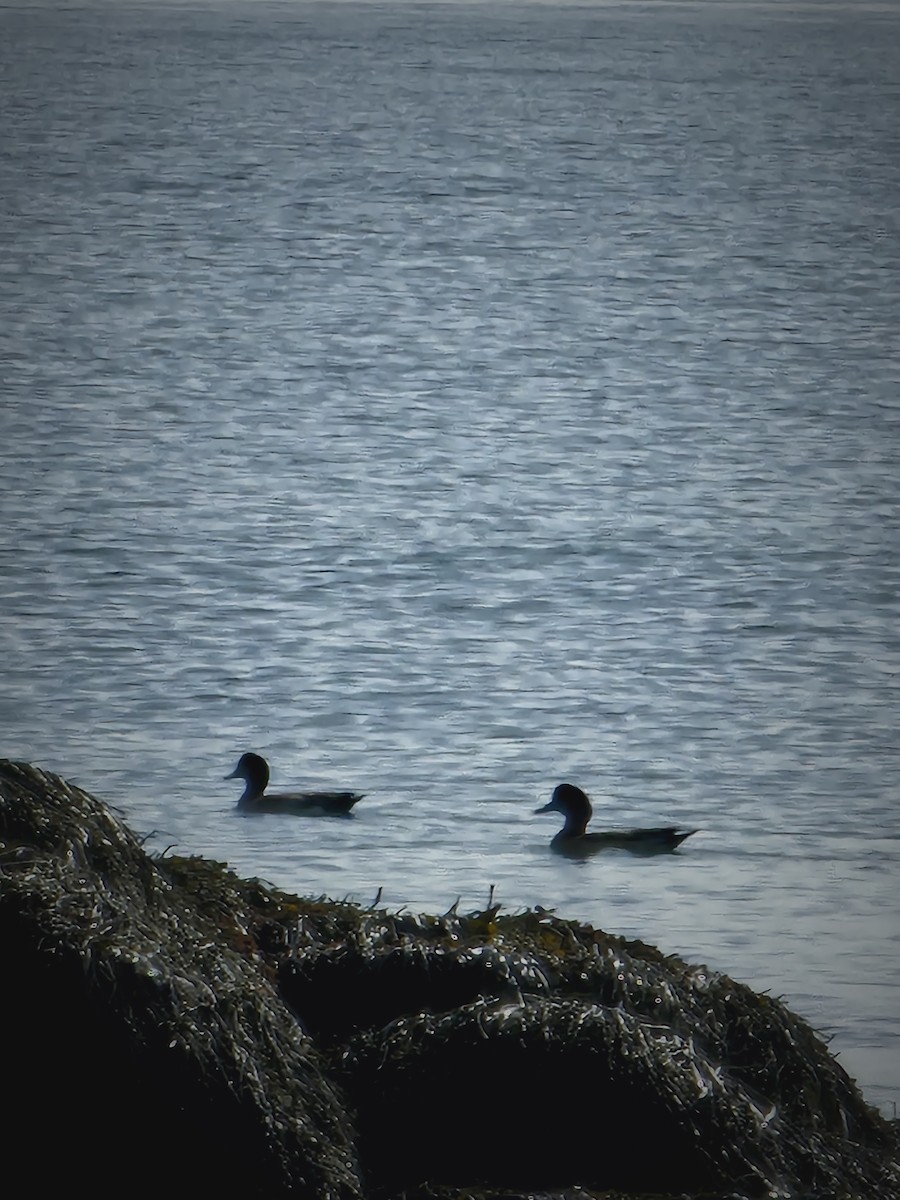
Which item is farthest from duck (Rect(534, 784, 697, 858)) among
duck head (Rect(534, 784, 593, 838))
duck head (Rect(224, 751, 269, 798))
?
duck head (Rect(224, 751, 269, 798))

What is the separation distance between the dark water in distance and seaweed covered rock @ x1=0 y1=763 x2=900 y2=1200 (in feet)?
10.3

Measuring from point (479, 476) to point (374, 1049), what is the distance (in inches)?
809

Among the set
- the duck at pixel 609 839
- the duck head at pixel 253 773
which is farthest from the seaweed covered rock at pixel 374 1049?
the duck head at pixel 253 773

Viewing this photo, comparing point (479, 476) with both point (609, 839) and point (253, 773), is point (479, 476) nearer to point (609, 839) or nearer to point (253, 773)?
point (253, 773)

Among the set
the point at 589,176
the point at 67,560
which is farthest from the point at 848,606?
Result: the point at 589,176

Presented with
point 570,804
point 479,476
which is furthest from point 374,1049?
point 479,476

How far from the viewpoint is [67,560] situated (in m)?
20.2

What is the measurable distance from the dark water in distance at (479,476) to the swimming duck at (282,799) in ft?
0.46

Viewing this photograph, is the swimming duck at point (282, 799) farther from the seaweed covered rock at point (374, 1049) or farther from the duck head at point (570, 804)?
the seaweed covered rock at point (374, 1049)

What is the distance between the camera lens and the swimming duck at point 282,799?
1281 cm

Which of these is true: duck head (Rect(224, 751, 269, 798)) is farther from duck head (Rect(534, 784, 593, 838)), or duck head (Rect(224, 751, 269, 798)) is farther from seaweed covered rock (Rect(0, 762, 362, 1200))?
seaweed covered rock (Rect(0, 762, 362, 1200))

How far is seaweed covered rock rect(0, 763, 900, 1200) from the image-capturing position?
505 centimetres

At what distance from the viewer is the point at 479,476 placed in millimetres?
26016

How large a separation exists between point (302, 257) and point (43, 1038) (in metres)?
39.2
